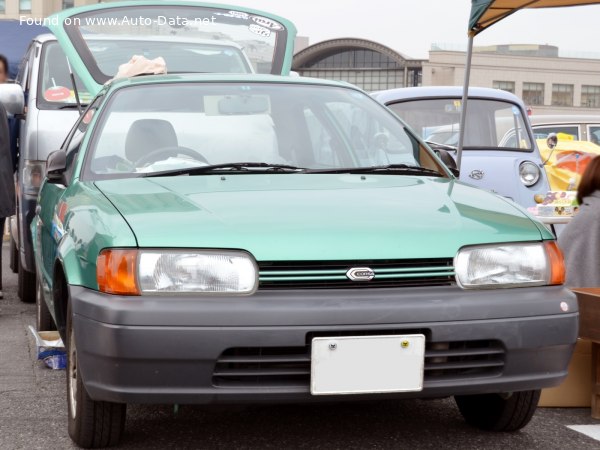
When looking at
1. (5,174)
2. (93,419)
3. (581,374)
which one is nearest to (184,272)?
(93,419)

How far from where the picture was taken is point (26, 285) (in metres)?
7.65

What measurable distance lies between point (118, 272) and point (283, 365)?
1.95ft

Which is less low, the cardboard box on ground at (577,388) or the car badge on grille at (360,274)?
the car badge on grille at (360,274)

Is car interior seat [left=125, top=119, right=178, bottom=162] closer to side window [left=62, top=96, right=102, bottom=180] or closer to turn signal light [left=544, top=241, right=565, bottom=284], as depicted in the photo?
side window [left=62, top=96, right=102, bottom=180]

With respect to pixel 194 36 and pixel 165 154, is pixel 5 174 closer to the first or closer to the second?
pixel 194 36

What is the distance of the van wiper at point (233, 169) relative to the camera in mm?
4133

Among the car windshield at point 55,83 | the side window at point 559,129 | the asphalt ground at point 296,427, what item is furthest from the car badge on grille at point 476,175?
the side window at point 559,129

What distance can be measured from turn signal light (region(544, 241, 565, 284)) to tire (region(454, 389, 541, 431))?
477 millimetres

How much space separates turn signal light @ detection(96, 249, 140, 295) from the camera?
3.26 m

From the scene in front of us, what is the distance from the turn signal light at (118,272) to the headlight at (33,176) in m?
3.76

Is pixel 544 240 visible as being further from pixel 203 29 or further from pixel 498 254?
pixel 203 29

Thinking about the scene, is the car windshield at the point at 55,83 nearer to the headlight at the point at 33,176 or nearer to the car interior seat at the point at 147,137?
the headlight at the point at 33,176

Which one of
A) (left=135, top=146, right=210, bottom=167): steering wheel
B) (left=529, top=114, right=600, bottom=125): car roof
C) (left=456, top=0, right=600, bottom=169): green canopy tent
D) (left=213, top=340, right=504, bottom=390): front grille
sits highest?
(left=456, top=0, right=600, bottom=169): green canopy tent

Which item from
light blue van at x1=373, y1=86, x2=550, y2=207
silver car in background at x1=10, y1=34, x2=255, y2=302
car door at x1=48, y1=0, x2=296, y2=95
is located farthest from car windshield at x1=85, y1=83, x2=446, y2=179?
light blue van at x1=373, y1=86, x2=550, y2=207
